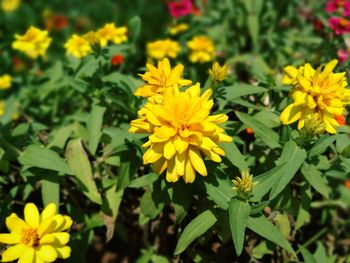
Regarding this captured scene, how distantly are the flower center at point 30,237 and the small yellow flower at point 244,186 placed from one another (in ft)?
2.22

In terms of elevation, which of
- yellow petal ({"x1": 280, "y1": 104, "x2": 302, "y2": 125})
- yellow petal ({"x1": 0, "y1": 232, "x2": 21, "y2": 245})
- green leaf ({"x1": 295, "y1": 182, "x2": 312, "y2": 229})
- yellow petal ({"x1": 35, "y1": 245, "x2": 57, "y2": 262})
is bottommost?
green leaf ({"x1": 295, "y1": 182, "x2": 312, "y2": 229})

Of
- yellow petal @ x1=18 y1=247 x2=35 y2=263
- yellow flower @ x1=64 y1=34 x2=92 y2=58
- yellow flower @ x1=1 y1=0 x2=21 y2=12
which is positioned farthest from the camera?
yellow flower @ x1=1 y1=0 x2=21 y2=12

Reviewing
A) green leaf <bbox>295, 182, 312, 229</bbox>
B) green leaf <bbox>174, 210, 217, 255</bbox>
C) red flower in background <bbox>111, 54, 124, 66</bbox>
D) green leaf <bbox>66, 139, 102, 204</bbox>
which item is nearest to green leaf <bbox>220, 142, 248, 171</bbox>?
green leaf <bbox>174, 210, 217, 255</bbox>

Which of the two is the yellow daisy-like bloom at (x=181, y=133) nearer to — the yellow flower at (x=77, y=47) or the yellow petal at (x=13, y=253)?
the yellow petal at (x=13, y=253)

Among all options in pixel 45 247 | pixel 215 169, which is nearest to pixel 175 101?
pixel 215 169

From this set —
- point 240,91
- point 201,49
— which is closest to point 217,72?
point 240,91

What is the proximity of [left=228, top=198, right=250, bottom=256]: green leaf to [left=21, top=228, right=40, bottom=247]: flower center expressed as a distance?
65 centimetres

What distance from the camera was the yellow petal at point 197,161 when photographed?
1229 mm

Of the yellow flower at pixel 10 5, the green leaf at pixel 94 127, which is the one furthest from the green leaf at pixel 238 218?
the yellow flower at pixel 10 5

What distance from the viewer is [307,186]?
1630mm

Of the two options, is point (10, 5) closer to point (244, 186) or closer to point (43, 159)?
point (43, 159)

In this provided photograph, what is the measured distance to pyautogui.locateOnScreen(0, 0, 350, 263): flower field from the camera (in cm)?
132

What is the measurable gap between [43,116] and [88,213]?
86cm

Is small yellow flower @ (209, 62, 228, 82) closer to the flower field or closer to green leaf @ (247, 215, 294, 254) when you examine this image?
the flower field
